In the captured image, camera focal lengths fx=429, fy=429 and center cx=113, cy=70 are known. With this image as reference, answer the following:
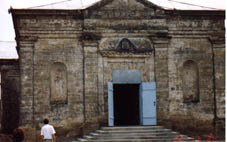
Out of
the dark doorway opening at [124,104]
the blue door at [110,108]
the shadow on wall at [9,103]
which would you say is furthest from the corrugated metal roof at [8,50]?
the blue door at [110,108]

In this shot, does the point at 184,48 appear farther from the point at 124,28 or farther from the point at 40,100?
the point at 40,100

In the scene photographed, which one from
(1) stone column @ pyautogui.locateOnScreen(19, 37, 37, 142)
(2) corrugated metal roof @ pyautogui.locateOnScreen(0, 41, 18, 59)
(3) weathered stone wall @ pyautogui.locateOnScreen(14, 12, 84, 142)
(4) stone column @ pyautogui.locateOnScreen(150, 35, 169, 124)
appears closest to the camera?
(1) stone column @ pyautogui.locateOnScreen(19, 37, 37, 142)

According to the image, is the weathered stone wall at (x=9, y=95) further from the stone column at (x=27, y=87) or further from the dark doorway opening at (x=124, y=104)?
the dark doorway opening at (x=124, y=104)

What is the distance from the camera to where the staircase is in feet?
56.9

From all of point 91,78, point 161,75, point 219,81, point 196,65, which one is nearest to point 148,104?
point 161,75

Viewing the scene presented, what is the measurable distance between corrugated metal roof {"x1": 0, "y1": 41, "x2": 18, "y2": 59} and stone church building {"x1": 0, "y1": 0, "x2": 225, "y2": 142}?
6.97 metres

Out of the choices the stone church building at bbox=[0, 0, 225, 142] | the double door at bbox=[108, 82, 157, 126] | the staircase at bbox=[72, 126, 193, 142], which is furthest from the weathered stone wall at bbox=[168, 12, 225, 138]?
the staircase at bbox=[72, 126, 193, 142]

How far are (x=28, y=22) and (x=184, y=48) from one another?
23.1ft

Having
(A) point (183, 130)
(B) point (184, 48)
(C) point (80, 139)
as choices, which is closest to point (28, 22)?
(C) point (80, 139)

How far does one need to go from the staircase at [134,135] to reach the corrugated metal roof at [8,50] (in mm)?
9672

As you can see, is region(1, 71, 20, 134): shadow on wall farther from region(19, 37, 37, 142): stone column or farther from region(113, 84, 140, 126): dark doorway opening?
region(113, 84, 140, 126): dark doorway opening

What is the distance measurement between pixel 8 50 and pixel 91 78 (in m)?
10.3

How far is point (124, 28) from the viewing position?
1909cm

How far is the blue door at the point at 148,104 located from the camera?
18516 millimetres
